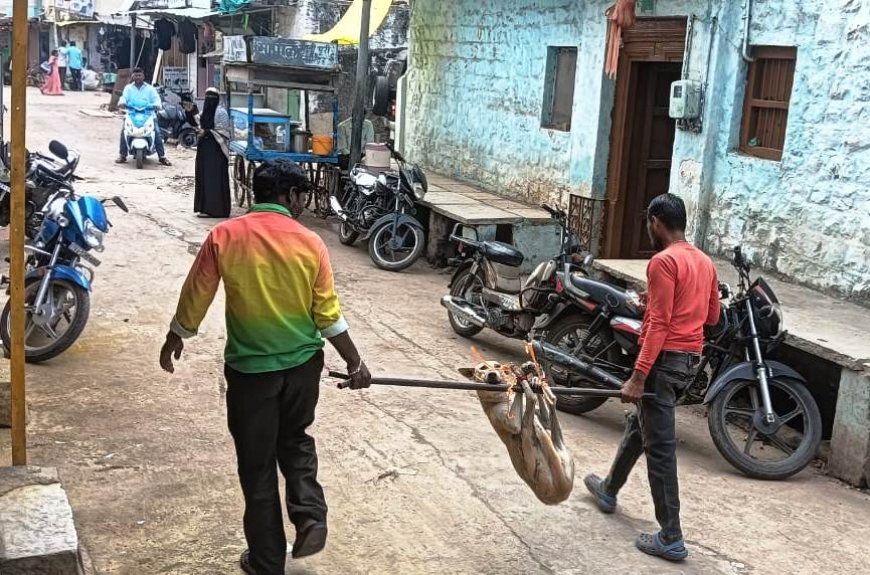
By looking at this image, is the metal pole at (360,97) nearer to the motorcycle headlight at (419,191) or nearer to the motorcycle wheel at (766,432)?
the motorcycle headlight at (419,191)

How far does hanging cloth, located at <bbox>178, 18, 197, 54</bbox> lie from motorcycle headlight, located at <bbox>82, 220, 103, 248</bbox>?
21.3m

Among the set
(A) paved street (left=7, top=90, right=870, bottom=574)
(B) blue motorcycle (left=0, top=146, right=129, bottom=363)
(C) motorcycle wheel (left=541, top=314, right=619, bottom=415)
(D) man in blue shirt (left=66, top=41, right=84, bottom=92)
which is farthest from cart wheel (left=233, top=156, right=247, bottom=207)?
(D) man in blue shirt (left=66, top=41, right=84, bottom=92)

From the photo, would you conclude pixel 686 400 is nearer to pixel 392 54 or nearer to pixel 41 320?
pixel 41 320

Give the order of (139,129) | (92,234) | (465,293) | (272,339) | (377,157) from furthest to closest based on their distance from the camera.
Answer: (139,129) → (377,157) → (465,293) → (92,234) → (272,339)

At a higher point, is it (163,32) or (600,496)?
(163,32)

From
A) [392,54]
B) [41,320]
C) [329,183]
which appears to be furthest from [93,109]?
[41,320]

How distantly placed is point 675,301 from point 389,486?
1708 millimetres

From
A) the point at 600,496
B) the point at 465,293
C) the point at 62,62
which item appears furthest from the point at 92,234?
the point at 62,62

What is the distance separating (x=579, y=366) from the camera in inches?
241

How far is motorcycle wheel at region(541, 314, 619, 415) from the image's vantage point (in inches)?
246

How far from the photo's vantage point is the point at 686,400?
5906 mm

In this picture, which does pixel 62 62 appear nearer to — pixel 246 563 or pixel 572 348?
pixel 572 348

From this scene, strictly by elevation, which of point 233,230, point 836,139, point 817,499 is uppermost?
point 836,139

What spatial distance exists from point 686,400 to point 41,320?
4.19 m
